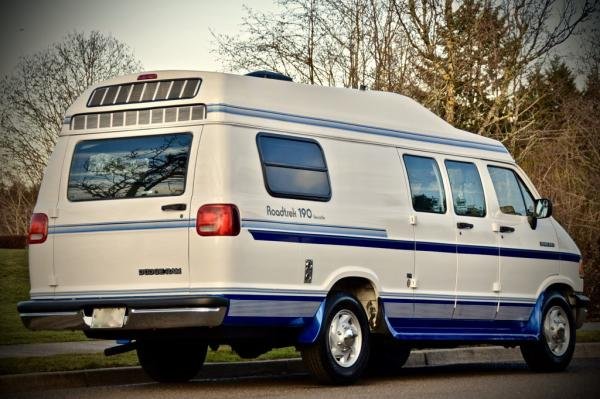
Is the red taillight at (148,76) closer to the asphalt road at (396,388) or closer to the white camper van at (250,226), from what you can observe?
the white camper van at (250,226)

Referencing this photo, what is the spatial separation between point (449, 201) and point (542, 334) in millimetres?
2067

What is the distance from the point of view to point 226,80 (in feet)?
33.4

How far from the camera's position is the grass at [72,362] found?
454 inches

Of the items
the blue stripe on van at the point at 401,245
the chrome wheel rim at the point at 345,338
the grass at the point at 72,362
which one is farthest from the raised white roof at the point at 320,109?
the grass at the point at 72,362

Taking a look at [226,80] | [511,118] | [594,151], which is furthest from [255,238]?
[511,118]

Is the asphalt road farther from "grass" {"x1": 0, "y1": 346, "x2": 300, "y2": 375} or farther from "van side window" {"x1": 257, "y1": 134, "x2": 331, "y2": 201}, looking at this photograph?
"van side window" {"x1": 257, "y1": 134, "x2": 331, "y2": 201}

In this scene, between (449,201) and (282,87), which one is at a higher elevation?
(282,87)

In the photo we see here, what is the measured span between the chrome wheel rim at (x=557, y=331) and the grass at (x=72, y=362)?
294 cm

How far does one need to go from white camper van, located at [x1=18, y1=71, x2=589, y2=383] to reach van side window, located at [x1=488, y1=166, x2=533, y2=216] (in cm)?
76

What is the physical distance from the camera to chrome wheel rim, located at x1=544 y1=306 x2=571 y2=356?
44.2 ft

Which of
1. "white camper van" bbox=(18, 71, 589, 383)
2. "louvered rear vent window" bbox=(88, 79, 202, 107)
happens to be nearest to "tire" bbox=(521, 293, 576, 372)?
"white camper van" bbox=(18, 71, 589, 383)

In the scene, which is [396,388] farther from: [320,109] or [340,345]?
[320,109]

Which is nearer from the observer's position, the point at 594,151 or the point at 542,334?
the point at 542,334

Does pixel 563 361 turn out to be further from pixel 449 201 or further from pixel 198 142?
pixel 198 142
